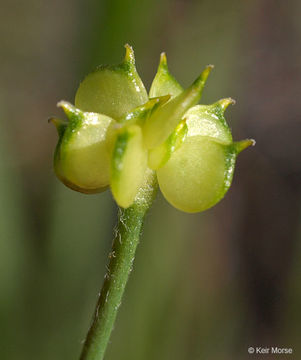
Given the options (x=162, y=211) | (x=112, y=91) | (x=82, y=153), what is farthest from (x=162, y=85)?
(x=162, y=211)

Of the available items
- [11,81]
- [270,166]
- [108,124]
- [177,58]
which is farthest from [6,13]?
[108,124]

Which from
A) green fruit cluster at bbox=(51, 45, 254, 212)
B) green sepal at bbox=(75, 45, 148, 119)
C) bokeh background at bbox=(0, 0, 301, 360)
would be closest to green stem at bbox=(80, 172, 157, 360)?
green fruit cluster at bbox=(51, 45, 254, 212)

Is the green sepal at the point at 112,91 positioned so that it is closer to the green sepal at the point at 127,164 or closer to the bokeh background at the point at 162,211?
the green sepal at the point at 127,164

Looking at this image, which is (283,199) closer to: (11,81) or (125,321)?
(125,321)

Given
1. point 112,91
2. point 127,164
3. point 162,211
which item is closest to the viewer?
point 127,164

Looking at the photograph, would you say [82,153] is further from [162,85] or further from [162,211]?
[162,211]

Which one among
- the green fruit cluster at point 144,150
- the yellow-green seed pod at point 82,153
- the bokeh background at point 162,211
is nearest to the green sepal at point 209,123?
the green fruit cluster at point 144,150
